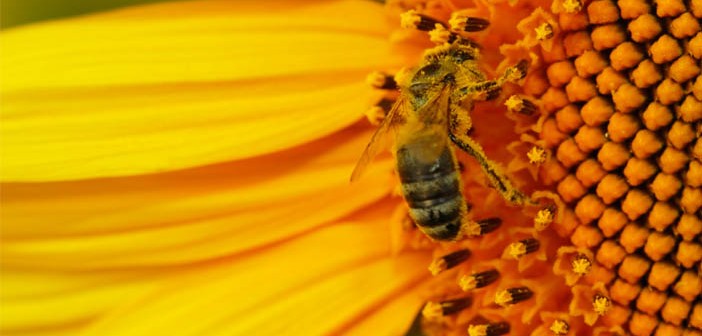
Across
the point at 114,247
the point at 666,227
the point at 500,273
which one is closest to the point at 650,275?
the point at 666,227

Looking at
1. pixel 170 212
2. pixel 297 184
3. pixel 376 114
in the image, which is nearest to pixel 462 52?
pixel 376 114

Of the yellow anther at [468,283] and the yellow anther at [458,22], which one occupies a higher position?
the yellow anther at [458,22]

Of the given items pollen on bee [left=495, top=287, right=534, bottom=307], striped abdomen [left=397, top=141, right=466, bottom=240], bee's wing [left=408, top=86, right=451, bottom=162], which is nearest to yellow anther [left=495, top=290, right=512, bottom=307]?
pollen on bee [left=495, top=287, right=534, bottom=307]

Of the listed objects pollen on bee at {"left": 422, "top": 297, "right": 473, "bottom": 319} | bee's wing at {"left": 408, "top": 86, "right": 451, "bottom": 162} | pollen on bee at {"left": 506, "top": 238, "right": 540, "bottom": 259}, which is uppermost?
bee's wing at {"left": 408, "top": 86, "right": 451, "bottom": 162}

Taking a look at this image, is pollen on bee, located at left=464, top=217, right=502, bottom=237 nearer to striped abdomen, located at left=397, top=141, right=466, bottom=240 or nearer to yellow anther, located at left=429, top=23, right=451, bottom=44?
striped abdomen, located at left=397, top=141, right=466, bottom=240

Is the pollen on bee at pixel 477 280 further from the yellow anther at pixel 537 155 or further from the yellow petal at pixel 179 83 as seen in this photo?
the yellow petal at pixel 179 83

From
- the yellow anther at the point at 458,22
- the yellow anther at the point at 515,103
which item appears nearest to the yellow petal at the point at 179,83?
the yellow anther at the point at 458,22
